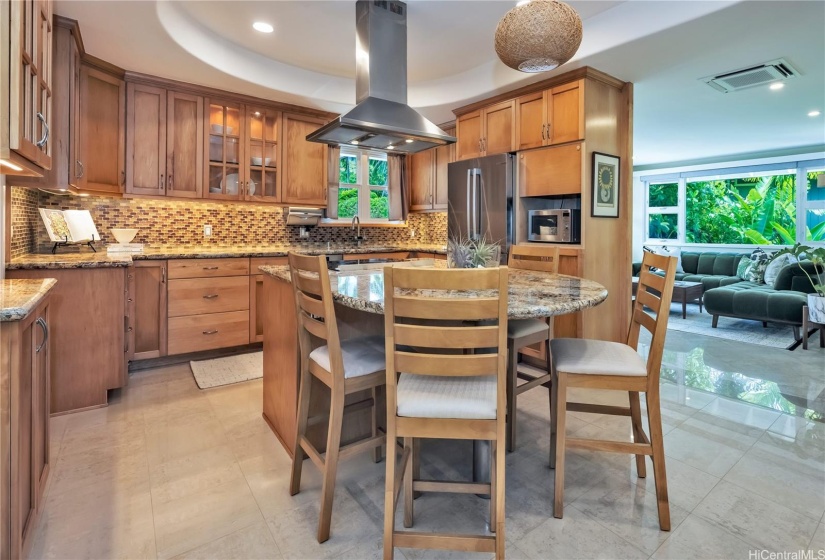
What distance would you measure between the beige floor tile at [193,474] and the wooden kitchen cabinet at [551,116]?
3.26 m

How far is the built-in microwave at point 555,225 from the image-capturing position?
357 cm

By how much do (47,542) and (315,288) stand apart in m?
1.30

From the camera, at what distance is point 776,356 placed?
3.93 meters

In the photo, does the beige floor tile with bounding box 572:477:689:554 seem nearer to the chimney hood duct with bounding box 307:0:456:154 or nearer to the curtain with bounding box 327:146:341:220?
the chimney hood duct with bounding box 307:0:456:154

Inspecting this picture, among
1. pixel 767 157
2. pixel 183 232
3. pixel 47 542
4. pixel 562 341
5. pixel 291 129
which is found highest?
pixel 767 157

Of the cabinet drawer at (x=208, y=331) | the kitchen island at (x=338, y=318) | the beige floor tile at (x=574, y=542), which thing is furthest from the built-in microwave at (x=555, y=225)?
the cabinet drawer at (x=208, y=331)

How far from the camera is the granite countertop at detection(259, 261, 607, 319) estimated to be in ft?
4.52

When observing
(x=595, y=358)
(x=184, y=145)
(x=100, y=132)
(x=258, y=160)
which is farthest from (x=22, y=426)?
(x=258, y=160)

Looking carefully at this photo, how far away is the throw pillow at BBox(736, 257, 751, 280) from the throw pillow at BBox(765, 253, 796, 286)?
434 millimetres

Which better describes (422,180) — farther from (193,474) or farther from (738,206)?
(738,206)

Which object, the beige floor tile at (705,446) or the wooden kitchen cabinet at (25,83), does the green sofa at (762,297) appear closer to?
the beige floor tile at (705,446)

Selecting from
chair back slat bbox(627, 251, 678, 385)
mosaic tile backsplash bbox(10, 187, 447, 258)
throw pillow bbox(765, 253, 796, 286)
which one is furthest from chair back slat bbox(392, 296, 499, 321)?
throw pillow bbox(765, 253, 796, 286)

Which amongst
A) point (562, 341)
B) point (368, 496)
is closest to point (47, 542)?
point (368, 496)

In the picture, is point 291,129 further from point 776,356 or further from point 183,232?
point 776,356
